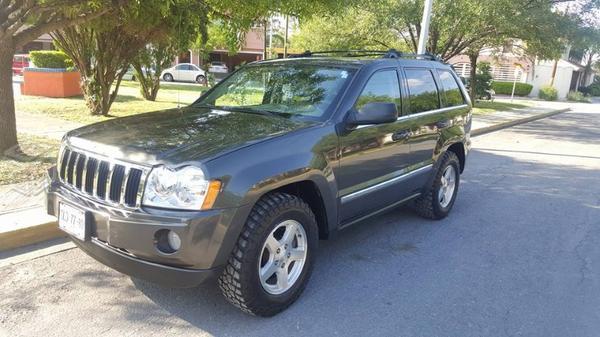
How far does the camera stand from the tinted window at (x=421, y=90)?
186 inches

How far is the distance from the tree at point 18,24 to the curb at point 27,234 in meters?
3.11

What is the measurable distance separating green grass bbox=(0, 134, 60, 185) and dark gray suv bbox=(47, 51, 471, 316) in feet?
8.98

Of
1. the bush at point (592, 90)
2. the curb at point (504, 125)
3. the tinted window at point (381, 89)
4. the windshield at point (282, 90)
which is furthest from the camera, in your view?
the bush at point (592, 90)

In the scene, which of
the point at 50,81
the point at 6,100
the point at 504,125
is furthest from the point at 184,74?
the point at 6,100

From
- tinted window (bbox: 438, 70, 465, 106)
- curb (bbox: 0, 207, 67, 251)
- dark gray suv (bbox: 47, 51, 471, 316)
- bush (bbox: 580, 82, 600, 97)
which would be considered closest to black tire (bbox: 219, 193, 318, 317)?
dark gray suv (bbox: 47, 51, 471, 316)

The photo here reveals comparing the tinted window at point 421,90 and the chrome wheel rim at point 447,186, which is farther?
the chrome wheel rim at point 447,186

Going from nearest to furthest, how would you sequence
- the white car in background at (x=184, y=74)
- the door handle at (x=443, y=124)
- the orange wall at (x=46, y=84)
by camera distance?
1. the door handle at (x=443, y=124)
2. the orange wall at (x=46, y=84)
3. the white car in background at (x=184, y=74)

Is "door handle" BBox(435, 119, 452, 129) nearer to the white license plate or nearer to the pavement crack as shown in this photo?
the pavement crack

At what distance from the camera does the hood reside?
2951 mm

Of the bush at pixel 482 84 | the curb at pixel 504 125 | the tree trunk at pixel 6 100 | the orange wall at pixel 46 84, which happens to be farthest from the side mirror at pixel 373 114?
the bush at pixel 482 84

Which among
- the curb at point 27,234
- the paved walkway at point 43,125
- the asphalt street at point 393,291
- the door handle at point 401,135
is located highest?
the door handle at point 401,135

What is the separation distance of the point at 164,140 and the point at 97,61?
9878mm

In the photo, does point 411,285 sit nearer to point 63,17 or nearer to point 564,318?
point 564,318

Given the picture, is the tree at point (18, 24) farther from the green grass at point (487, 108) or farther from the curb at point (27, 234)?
the green grass at point (487, 108)
